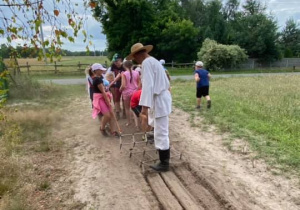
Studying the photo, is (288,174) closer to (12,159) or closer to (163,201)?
(163,201)

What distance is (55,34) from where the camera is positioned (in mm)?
2098

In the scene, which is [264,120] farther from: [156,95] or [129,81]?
[156,95]

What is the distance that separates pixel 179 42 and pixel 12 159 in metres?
31.6

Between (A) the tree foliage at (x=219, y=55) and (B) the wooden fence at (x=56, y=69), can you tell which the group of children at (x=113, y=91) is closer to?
(B) the wooden fence at (x=56, y=69)

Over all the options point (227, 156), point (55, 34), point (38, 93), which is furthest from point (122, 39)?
point (55, 34)

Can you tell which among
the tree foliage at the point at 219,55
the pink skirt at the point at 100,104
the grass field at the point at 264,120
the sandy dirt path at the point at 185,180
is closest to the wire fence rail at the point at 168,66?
the tree foliage at the point at 219,55

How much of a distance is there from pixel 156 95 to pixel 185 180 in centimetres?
139

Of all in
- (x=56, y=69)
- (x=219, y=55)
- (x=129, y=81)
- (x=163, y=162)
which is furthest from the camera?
(x=56, y=69)

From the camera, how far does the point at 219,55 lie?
98.4 ft

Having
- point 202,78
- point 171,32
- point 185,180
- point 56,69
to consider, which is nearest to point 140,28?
point 171,32

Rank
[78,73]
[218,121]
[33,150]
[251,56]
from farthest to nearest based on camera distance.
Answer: [251,56] → [78,73] → [218,121] → [33,150]

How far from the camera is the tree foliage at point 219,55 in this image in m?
30.0

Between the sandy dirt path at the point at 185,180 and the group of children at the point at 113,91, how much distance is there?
69cm

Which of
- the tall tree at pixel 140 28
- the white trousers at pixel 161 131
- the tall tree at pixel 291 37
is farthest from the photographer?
the tall tree at pixel 291 37
